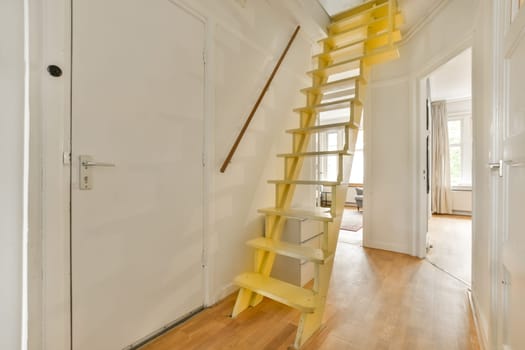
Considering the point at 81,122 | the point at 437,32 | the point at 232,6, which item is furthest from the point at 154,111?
the point at 437,32

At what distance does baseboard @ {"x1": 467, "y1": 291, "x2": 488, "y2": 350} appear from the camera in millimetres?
1480

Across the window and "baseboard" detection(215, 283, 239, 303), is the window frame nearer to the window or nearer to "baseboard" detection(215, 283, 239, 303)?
the window

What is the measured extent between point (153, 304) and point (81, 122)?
3.79 feet

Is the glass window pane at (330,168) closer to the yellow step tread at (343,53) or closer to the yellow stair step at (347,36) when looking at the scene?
the yellow stair step at (347,36)

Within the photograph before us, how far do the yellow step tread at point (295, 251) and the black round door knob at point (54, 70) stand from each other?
1549 millimetres

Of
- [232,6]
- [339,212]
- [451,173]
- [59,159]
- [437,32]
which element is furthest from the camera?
[451,173]

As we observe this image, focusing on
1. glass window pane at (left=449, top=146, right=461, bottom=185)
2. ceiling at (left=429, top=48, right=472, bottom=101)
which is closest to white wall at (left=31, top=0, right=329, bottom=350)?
ceiling at (left=429, top=48, right=472, bottom=101)

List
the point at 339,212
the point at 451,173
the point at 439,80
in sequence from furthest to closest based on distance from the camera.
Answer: the point at 451,173 < the point at 439,80 < the point at 339,212

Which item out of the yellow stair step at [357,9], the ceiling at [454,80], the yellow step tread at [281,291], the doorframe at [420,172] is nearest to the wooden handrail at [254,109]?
the yellow stair step at [357,9]

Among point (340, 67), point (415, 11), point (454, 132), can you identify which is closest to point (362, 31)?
point (415, 11)

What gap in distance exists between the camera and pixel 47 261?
1163 millimetres

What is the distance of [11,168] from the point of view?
1.08 meters

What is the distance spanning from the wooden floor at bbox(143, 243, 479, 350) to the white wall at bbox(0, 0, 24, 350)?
743mm

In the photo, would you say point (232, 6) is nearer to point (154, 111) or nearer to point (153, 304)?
point (154, 111)
